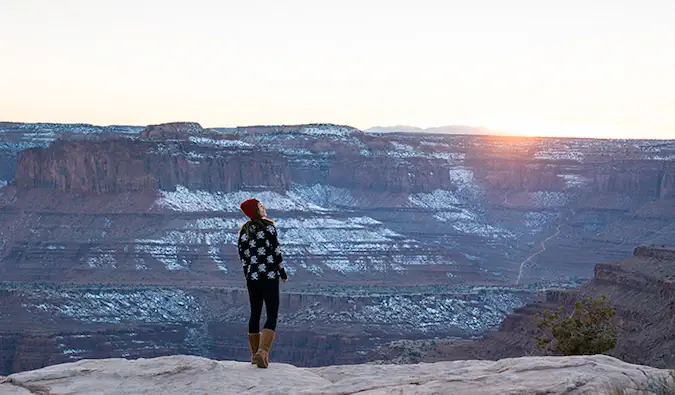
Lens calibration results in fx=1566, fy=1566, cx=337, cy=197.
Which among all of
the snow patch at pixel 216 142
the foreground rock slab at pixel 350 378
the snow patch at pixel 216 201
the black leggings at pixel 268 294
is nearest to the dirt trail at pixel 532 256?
the snow patch at pixel 216 201

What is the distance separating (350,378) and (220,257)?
131 meters

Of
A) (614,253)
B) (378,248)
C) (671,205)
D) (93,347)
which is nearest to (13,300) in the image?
(93,347)

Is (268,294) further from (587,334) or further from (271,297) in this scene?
(587,334)

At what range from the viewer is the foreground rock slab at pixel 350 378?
19781 mm

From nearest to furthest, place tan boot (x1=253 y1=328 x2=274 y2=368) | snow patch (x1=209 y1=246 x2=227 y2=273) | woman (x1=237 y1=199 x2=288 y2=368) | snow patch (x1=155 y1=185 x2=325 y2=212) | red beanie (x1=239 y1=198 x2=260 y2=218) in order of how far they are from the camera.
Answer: tan boot (x1=253 y1=328 x2=274 y2=368), woman (x1=237 y1=199 x2=288 y2=368), red beanie (x1=239 y1=198 x2=260 y2=218), snow patch (x1=209 y1=246 x2=227 y2=273), snow patch (x1=155 y1=185 x2=325 y2=212)

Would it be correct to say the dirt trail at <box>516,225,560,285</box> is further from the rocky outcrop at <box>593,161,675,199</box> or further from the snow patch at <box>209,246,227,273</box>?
the snow patch at <box>209,246,227,273</box>

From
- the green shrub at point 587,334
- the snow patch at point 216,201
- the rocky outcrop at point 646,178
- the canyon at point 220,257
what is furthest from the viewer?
the rocky outcrop at point 646,178

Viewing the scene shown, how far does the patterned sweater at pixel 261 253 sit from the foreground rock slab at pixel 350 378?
1348mm

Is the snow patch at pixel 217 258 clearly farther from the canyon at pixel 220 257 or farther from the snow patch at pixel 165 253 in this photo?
the snow patch at pixel 165 253

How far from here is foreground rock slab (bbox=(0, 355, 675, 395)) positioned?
19.8 meters

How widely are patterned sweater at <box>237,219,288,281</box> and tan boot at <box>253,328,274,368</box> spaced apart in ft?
2.68

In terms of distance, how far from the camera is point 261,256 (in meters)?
22.8

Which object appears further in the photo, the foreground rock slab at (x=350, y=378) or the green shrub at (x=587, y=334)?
the green shrub at (x=587, y=334)

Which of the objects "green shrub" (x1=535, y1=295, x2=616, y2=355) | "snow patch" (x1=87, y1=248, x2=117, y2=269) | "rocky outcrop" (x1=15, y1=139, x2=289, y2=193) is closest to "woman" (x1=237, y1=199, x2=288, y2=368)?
"green shrub" (x1=535, y1=295, x2=616, y2=355)
